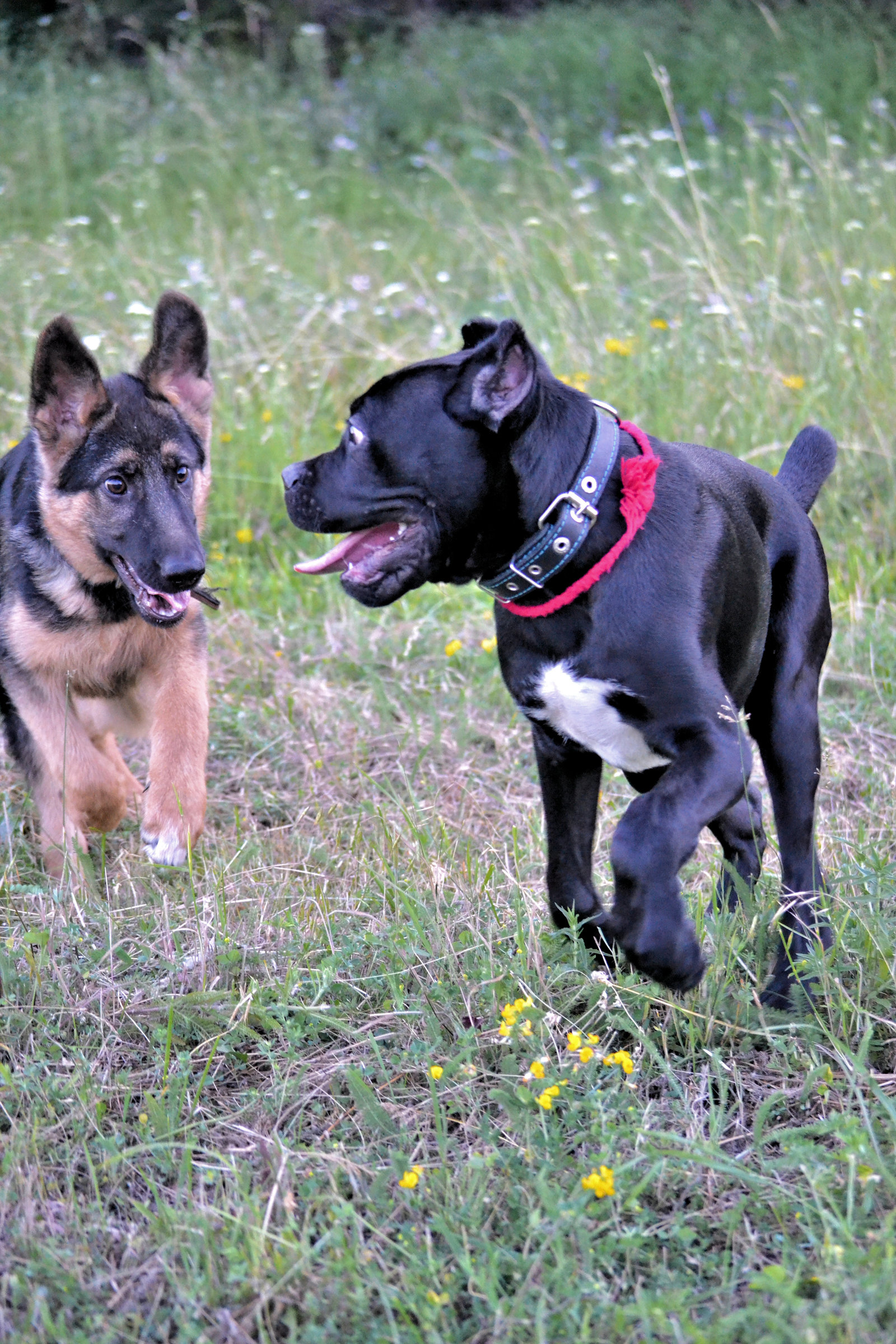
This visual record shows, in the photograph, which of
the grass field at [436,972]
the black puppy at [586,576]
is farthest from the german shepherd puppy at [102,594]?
the black puppy at [586,576]

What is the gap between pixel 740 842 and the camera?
11.5ft

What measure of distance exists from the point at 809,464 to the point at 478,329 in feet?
Result: 3.62

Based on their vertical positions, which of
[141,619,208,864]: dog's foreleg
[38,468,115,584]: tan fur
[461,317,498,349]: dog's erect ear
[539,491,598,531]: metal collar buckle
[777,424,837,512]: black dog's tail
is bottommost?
[141,619,208,864]: dog's foreleg

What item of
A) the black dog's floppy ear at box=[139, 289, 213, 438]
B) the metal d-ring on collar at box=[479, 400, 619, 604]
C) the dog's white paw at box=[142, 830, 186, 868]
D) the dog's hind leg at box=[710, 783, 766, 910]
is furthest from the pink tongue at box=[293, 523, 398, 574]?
the black dog's floppy ear at box=[139, 289, 213, 438]

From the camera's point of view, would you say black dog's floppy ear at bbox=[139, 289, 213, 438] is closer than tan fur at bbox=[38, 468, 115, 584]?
No

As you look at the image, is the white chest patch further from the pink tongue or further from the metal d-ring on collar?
the pink tongue

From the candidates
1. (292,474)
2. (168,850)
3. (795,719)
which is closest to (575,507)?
(292,474)

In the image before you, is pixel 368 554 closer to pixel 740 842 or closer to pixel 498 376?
pixel 498 376

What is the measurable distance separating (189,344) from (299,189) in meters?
6.40

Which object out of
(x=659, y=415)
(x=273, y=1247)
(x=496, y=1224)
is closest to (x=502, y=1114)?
(x=496, y=1224)

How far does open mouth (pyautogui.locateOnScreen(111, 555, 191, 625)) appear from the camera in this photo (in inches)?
146

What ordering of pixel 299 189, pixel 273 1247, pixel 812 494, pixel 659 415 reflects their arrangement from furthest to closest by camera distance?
pixel 299 189 → pixel 659 415 → pixel 812 494 → pixel 273 1247

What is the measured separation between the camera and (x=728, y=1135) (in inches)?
103

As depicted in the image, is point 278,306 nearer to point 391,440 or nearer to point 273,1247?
point 391,440
